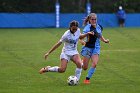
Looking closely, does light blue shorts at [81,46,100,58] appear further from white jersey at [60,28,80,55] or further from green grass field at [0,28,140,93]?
green grass field at [0,28,140,93]

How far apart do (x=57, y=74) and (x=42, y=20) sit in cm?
2975

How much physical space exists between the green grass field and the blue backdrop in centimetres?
1503

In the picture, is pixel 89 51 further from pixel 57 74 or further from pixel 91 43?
pixel 57 74

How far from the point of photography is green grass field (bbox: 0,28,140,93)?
1427 cm

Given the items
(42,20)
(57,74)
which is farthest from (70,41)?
(42,20)

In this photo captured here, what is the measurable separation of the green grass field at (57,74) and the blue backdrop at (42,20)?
15.0m

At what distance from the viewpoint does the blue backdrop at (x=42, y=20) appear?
1823 inches

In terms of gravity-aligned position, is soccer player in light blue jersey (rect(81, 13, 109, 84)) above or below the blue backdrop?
above

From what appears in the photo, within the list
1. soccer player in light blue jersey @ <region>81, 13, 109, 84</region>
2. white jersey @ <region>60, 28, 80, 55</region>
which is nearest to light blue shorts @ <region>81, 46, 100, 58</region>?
soccer player in light blue jersey @ <region>81, 13, 109, 84</region>

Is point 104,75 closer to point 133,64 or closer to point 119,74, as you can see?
point 119,74

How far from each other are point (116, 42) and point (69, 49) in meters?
17.0

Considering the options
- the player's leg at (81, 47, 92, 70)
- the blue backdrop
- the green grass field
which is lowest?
the blue backdrop

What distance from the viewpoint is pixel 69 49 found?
48.8ft

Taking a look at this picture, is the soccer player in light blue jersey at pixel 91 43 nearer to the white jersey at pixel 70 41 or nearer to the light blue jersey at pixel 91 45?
the light blue jersey at pixel 91 45
